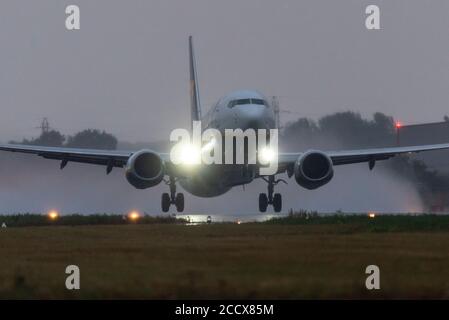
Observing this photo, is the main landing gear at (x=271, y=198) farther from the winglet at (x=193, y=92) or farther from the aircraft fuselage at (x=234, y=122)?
the winglet at (x=193, y=92)

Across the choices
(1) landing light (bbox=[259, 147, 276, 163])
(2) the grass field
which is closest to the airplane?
(1) landing light (bbox=[259, 147, 276, 163])

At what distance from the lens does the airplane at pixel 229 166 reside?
146 feet

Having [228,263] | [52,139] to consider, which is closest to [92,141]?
[52,139]

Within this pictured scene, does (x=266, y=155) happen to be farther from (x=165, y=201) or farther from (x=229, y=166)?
(x=165, y=201)

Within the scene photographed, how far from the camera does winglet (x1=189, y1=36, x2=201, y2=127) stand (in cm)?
6197

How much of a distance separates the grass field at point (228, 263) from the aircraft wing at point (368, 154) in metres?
19.3

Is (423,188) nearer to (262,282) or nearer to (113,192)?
(113,192)

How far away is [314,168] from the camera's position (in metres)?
46.3

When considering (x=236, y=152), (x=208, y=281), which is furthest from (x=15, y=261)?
(x=236, y=152)

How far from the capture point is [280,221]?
119ft

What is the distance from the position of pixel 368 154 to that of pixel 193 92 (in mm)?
16800
